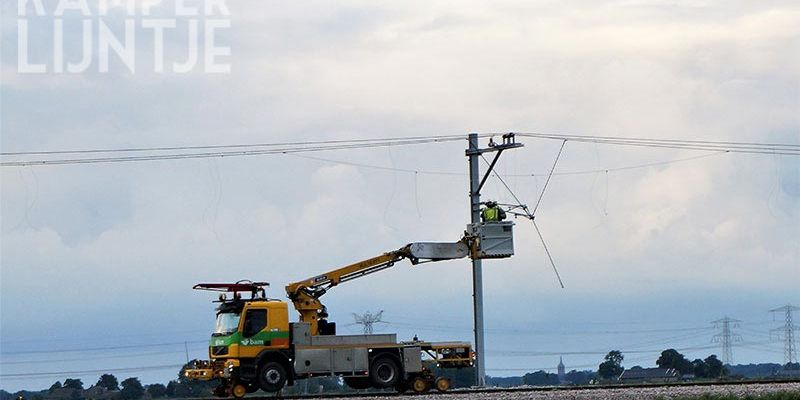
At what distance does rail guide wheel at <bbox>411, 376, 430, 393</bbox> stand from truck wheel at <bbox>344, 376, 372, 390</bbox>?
1559 mm

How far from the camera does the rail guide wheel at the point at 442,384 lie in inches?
1896

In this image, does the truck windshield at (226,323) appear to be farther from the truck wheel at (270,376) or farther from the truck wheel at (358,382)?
the truck wheel at (358,382)

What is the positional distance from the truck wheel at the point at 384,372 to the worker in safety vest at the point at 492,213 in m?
8.50

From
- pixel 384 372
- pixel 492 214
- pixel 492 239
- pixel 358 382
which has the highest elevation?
pixel 492 214

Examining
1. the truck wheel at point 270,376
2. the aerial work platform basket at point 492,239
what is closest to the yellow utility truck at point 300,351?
the truck wheel at point 270,376

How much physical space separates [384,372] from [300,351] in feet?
10.5

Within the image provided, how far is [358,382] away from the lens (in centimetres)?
4884

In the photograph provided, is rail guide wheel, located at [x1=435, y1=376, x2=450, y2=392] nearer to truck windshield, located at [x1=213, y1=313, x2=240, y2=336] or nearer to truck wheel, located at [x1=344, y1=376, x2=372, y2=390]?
truck wheel, located at [x1=344, y1=376, x2=372, y2=390]

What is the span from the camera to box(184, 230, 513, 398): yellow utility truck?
151ft

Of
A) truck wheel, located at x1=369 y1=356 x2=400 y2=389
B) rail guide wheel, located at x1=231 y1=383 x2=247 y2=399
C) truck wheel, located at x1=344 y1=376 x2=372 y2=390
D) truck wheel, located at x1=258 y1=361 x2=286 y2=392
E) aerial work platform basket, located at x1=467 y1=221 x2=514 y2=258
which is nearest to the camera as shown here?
rail guide wheel, located at x1=231 y1=383 x2=247 y2=399

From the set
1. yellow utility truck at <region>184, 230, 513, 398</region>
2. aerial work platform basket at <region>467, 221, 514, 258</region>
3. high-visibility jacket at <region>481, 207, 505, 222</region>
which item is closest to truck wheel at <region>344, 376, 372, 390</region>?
yellow utility truck at <region>184, 230, 513, 398</region>

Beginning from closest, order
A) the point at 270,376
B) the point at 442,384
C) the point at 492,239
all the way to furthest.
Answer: the point at 270,376
the point at 442,384
the point at 492,239

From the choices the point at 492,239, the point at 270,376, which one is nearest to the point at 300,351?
the point at 270,376

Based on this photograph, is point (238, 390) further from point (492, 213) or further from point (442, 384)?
point (492, 213)
